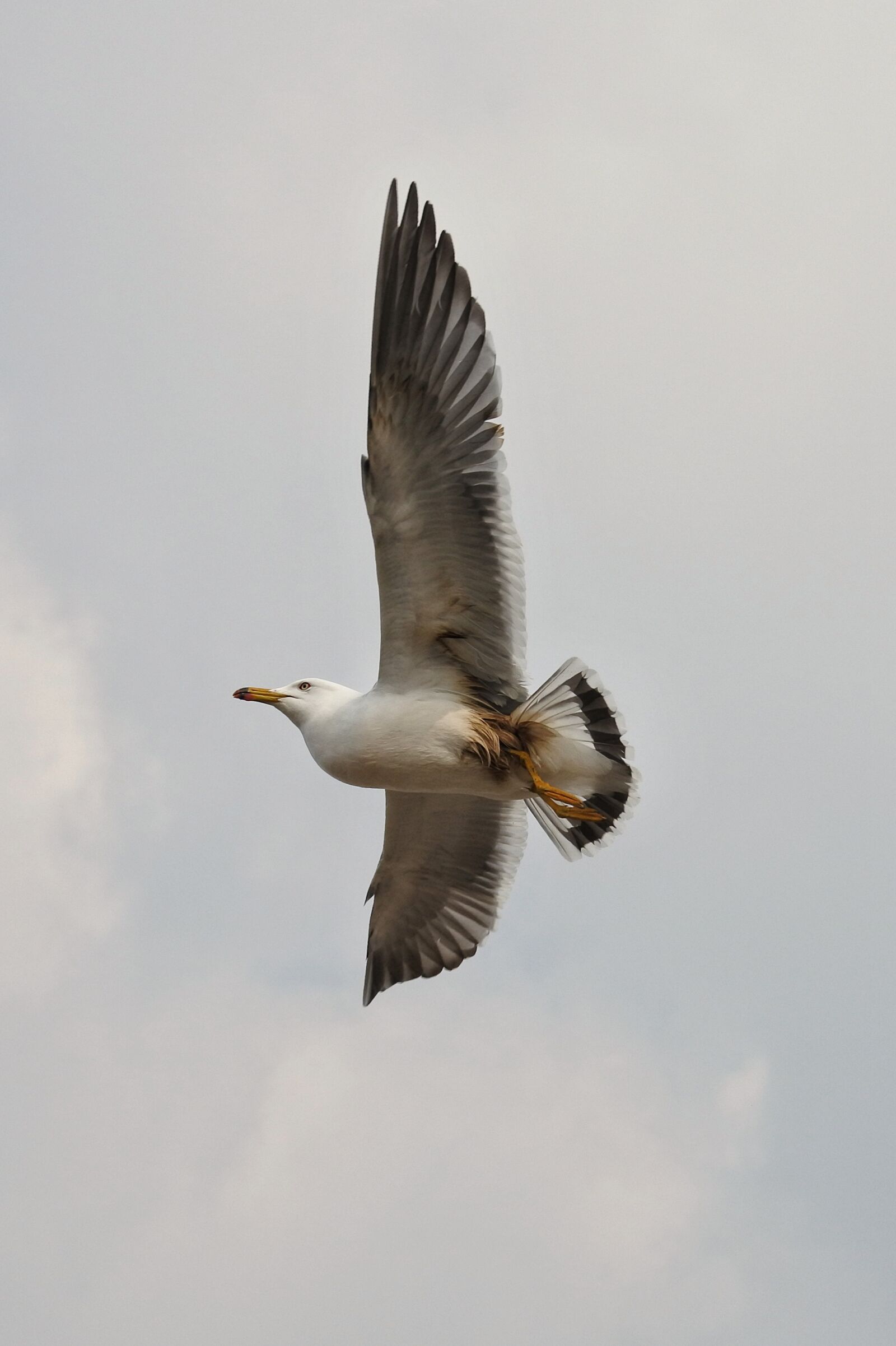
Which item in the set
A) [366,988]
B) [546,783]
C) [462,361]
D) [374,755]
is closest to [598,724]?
[546,783]

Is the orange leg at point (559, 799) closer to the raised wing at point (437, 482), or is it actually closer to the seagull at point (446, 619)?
the seagull at point (446, 619)

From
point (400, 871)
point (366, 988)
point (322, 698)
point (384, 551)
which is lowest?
point (366, 988)

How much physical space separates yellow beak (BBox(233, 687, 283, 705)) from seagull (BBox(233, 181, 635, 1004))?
0.05 ft

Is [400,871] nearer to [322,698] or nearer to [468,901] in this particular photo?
[468,901]

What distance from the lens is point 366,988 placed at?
15.0 metres

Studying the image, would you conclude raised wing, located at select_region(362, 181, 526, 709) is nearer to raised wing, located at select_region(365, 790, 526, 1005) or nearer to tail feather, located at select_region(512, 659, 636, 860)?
tail feather, located at select_region(512, 659, 636, 860)

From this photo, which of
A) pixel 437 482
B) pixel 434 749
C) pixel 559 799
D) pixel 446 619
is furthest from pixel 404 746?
pixel 437 482

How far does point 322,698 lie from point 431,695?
902 mm

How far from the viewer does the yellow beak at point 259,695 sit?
1305 cm

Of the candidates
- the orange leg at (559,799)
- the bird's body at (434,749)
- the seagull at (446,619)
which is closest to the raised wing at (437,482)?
the seagull at (446,619)

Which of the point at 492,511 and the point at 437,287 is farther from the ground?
the point at 437,287

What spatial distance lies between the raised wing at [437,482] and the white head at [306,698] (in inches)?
23.5

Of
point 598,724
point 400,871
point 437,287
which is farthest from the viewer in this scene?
point 400,871

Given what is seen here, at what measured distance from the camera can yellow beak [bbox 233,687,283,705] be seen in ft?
42.8
